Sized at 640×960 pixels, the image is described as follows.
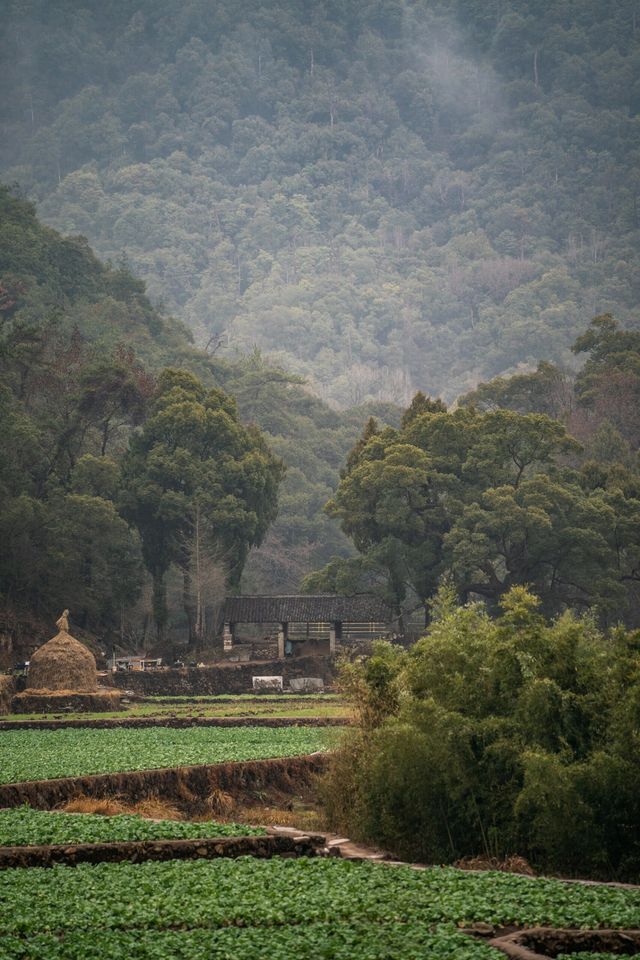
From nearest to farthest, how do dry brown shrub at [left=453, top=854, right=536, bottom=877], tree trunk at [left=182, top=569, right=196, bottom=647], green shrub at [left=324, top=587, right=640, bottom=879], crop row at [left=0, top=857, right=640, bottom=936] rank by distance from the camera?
crop row at [left=0, top=857, right=640, bottom=936] < dry brown shrub at [left=453, top=854, right=536, bottom=877] < green shrub at [left=324, top=587, right=640, bottom=879] < tree trunk at [left=182, top=569, right=196, bottom=647]

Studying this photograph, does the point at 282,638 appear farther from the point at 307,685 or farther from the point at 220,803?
the point at 220,803

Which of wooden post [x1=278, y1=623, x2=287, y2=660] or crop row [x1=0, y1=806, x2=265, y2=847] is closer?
crop row [x1=0, y1=806, x2=265, y2=847]

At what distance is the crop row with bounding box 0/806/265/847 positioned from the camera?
64.6 feet

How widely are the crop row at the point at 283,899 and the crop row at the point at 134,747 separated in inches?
332

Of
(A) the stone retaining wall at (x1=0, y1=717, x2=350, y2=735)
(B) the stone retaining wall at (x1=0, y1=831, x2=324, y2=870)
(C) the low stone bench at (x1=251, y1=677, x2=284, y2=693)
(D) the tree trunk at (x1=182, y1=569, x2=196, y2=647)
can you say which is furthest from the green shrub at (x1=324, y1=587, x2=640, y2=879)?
(D) the tree trunk at (x1=182, y1=569, x2=196, y2=647)

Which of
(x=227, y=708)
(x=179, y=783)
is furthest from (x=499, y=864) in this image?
(x=227, y=708)

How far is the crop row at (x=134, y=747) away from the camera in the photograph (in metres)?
27.6

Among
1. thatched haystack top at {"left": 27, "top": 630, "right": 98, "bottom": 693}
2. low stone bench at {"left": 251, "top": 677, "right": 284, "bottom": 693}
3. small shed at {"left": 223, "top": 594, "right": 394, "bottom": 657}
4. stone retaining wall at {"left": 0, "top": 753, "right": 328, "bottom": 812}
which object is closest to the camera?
stone retaining wall at {"left": 0, "top": 753, "right": 328, "bottom": 812}

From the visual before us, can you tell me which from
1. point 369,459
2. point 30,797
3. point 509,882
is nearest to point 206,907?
point 509,882

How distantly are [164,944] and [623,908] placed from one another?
15.8 feet

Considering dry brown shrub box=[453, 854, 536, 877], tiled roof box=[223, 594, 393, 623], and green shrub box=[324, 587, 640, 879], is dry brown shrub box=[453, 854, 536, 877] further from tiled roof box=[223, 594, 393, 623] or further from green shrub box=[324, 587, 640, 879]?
tiled roof box=[223, 594, 393, 623]

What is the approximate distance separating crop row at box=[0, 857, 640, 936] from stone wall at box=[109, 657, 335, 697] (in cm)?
3321

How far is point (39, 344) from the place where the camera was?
237 ft

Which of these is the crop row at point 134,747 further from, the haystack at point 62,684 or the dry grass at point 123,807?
the haystack at point 62,684
